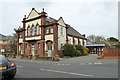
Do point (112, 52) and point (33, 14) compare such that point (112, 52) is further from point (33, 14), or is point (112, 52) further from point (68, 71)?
point (33, 14)

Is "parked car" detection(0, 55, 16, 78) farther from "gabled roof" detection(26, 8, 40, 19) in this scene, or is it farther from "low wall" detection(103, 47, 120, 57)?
"gabled roof" detection(26, 8, 40, 19)

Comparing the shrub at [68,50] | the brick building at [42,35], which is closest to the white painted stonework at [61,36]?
the brick building at [42,35]

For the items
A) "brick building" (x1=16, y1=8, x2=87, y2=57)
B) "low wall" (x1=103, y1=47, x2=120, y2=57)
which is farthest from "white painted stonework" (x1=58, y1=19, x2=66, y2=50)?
"low wall" (x1=103, y1=47, x2=120, y2=57)

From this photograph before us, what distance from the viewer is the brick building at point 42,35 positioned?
2584 centimetres

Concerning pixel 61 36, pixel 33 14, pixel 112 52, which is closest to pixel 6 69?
pixel 112 52

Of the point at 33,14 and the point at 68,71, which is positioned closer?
the point at 68,71

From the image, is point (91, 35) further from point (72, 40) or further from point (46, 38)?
point (46, 38)

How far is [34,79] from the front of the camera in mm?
6258

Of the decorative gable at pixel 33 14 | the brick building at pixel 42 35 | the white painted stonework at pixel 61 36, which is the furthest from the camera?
the decorative gable at pixel 33 14

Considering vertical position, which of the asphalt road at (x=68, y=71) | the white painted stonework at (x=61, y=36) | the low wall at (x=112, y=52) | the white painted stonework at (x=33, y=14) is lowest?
the asphalt road at (x=68, y=71)

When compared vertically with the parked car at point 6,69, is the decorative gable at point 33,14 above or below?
above

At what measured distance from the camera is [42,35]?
2730 centimetres

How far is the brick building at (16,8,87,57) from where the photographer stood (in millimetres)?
25844

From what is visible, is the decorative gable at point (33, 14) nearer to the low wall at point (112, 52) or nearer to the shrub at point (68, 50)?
the shrub at point (68, 50)
